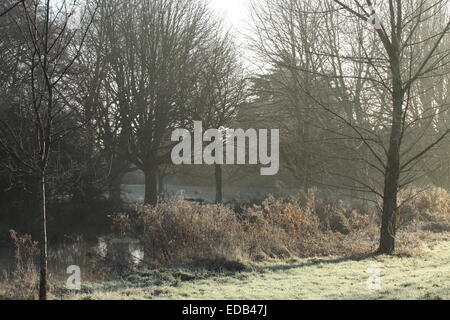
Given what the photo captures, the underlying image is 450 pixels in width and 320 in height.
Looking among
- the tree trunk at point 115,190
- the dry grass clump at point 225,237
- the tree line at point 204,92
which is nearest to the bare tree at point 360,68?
the tree line at point 204,92

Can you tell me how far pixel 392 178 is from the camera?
33.2 feet

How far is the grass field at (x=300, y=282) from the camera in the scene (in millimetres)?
6426

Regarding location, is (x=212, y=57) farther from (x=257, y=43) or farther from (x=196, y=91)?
(x=257, y=43)

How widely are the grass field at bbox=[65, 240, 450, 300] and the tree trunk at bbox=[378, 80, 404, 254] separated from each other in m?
0.56

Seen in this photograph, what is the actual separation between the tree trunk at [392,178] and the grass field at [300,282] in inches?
21.9

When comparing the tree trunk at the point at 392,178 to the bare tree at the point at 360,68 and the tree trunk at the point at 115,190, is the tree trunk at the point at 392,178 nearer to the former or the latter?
the bare tree at the point at 360,68

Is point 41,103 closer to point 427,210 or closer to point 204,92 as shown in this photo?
point 427,210

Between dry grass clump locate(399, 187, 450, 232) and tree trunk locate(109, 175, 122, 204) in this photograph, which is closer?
dry grass clump locate(399, 187, 450, 232)

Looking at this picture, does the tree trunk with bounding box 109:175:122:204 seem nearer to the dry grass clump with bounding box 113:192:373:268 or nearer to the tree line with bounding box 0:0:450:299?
the tree line with bounding box 0:0:450:299

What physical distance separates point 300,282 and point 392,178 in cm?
366

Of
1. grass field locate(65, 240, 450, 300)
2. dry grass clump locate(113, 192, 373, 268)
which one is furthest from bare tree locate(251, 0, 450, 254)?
grass field locate(65, 240, 450, 300)

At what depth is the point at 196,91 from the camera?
82.8 feet

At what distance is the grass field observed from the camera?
6.43 metres
